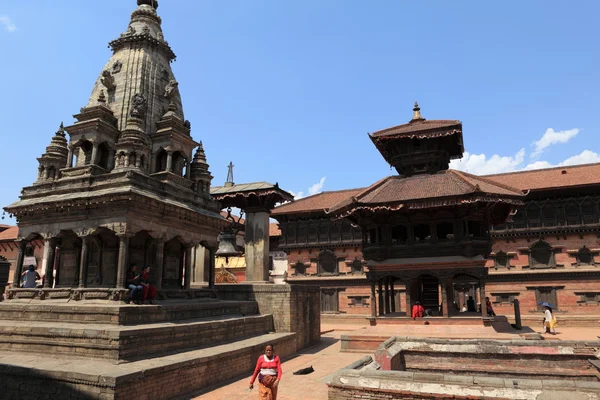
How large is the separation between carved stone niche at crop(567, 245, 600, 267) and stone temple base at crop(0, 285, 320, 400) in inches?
915

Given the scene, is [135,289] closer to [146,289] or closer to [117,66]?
[146,289]

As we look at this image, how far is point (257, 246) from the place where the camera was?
20.8m

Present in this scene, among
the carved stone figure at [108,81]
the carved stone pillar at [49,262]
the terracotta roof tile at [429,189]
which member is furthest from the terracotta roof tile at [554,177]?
the carved stone pillar at [49,262]

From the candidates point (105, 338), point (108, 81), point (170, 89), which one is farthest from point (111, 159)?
point (105, 338)

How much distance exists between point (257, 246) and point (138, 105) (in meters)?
8.72

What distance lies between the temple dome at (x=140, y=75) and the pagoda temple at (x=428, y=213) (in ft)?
31.4

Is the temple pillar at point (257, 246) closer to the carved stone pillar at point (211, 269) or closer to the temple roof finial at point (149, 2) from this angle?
the carved stone pillar at point (211, 269)

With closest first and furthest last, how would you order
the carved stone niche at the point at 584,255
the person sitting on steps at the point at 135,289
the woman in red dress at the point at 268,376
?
the woman in red dress at the point at 268,376 → the person sitting on steps at the point at 135,289 → the carved stone niche at the point at 584,255

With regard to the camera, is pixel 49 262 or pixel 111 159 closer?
pixel 49 262

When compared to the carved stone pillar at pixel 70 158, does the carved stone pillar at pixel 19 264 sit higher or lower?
lower

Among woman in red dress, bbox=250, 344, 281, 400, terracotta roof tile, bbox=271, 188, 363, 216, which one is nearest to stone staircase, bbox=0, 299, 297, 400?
woman in red dress, bbox=250, 344, 281, 400

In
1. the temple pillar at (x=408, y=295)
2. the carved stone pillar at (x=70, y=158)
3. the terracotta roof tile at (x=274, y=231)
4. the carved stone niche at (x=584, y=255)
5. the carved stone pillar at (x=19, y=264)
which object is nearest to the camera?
the carved stone pillar at (x=19, y=264)

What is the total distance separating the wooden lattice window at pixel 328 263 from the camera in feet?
112

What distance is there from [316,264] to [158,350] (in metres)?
23.9
